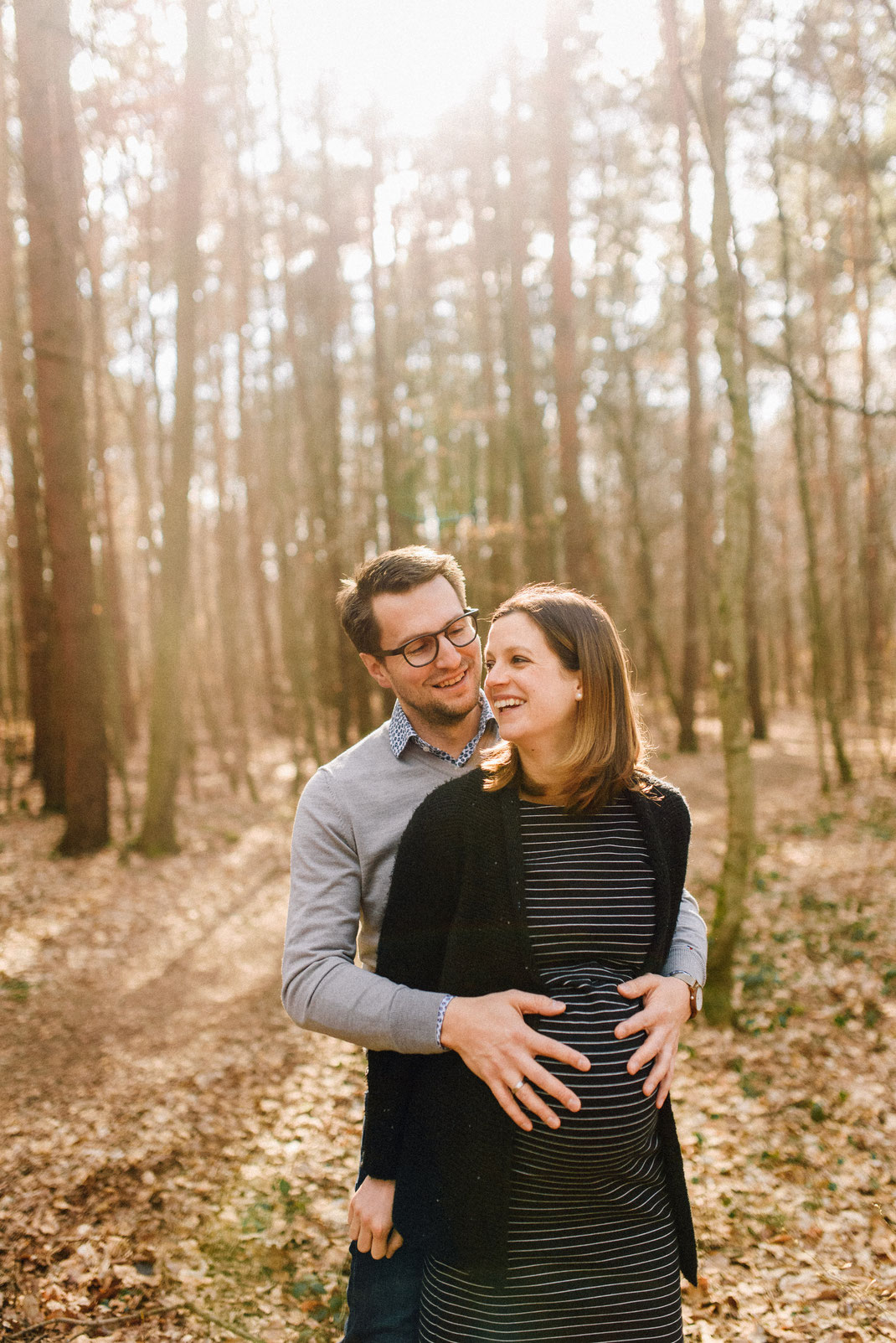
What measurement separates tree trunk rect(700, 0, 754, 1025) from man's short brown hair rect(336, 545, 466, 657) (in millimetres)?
3290

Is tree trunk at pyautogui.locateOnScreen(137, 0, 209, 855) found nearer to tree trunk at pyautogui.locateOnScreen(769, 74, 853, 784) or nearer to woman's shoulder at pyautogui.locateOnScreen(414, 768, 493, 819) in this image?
tree trunk at pyautogui.locateOnScreen(769, 74, 853, 784)

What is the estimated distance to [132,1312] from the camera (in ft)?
10.3

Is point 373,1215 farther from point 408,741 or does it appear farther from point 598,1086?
point 408,741

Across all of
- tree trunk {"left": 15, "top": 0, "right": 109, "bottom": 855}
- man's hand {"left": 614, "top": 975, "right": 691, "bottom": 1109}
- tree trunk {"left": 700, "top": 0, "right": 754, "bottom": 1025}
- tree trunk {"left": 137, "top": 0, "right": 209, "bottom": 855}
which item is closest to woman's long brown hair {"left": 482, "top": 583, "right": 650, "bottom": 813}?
man's hand {"left": 614, "top": 975, "right": 691, "bottom": 1109}

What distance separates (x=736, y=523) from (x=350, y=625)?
3.57 metres

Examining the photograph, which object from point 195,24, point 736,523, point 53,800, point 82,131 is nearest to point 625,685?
point 736,523

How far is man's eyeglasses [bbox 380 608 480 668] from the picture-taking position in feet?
7.48

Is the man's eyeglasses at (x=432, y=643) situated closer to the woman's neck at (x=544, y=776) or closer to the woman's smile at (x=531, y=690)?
the woman's smile at (x=531, y=690)

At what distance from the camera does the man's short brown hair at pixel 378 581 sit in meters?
2.30

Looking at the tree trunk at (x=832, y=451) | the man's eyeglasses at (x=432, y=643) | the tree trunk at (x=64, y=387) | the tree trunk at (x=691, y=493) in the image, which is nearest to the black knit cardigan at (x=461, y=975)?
the man's eyeglasses at (x=432, y=643)

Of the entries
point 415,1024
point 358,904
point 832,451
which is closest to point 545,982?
point 415,1024

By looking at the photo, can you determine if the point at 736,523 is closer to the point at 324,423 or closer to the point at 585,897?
the point at 585,897

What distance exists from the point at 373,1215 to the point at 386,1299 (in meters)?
0.25

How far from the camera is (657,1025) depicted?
71.4 inches
